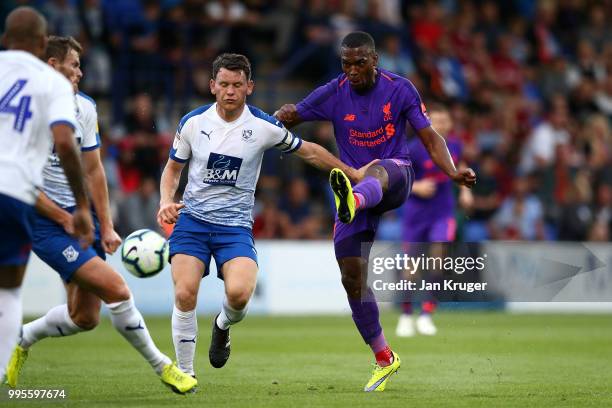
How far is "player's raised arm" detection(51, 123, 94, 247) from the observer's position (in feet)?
21.4

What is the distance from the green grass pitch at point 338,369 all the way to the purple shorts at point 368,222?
1109 millimetres

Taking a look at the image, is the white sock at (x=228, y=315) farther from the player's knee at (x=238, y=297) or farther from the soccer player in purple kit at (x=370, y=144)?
the soccer player in purple kit at (x=370, y=144)

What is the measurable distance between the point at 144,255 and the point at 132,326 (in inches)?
27.3

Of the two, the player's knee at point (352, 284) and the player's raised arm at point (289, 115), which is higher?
the player's raised arm at point (289, 115)

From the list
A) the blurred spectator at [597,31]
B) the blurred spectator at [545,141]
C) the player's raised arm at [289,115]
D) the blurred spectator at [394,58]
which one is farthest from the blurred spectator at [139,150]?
the blurred spectator at [597,31]

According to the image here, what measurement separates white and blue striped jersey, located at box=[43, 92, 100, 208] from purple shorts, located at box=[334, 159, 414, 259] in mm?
2140

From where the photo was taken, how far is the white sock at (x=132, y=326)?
8109 millimetres

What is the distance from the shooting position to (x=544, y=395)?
339 inches

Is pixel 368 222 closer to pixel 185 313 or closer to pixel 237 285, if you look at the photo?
pixel 237 285

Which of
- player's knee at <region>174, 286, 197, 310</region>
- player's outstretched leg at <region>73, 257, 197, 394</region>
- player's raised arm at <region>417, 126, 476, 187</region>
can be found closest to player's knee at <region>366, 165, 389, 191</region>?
player's raised arm at <region>417, 126, 476, 187</region>

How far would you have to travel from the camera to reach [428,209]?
1559cm

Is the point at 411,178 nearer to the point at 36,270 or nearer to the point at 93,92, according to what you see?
the point at 36,270

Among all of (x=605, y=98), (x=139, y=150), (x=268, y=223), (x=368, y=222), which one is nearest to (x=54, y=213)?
(x=368, y=222)

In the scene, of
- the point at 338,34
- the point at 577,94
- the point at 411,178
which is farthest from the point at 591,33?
the point at 411,178
